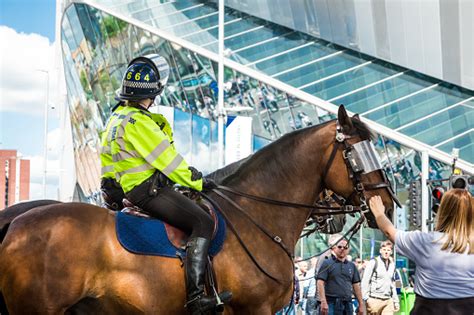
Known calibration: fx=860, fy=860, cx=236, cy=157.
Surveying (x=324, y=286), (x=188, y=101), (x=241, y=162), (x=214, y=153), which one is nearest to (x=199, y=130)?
(x=214, y=153)

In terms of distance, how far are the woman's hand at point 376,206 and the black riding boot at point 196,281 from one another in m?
1.48

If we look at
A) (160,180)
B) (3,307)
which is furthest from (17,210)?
(160,180)

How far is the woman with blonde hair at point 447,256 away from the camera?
626cm

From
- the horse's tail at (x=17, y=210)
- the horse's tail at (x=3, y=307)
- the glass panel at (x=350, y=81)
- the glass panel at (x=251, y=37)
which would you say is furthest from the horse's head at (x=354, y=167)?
the glass panel at (x=251, y=37)

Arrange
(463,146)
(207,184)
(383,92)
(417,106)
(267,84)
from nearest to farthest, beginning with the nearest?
(207,184) < (463,146) < (417,106) < (267,84) < (383,92)

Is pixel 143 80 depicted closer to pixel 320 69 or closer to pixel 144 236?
pixel 144 236

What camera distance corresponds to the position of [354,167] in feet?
26.3

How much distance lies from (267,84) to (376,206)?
26.1m

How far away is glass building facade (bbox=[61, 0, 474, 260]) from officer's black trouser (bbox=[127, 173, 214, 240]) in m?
18.8

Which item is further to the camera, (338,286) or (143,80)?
(338,286)

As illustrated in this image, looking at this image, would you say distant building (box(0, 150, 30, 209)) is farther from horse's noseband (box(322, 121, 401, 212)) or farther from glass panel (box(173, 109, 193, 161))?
horse's noseband (box(322, 121, 401, 212))

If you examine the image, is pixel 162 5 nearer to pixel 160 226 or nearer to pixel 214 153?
pixel 214 153

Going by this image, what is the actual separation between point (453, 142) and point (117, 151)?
2415 cm

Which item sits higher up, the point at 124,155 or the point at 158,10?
the point at 158,10
